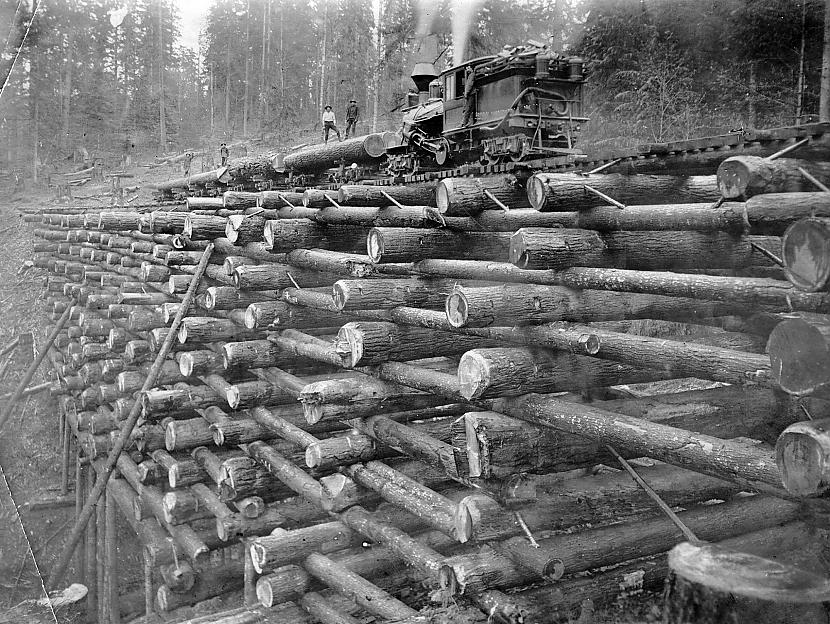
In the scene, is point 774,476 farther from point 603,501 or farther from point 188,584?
point 188,584

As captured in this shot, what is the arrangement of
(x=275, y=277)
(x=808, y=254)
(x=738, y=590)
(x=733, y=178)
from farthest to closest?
(x=275, y=277) < (x=733, y=178) < (x=808, y=254) < (x=738, y=590)

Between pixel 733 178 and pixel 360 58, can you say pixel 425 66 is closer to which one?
pixel 360 58

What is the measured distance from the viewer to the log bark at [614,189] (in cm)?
427

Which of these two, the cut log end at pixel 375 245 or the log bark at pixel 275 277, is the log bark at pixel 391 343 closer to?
the cut log end at pixel 375 245

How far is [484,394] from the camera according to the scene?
4.30 meters

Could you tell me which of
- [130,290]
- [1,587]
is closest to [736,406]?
[1,587]

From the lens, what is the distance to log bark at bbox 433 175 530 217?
515 cm

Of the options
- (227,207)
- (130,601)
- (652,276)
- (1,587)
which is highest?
(227,207)

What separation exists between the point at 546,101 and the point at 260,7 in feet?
62.7

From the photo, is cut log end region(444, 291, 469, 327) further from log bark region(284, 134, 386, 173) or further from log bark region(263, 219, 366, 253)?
log bark region(284, 134, 386, 173)

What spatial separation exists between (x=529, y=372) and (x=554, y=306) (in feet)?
1.49

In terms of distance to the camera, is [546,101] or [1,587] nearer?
[1,587]

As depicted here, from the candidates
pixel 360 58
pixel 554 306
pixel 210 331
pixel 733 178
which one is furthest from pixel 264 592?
pixel 360 58

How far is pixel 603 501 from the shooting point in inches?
190
